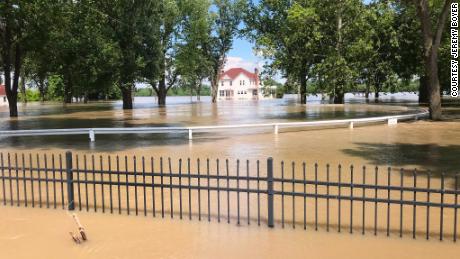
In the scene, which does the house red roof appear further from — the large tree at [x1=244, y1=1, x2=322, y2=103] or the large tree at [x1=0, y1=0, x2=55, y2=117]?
the large tree at [x1=0, y1=0, x2=55, y2=117]

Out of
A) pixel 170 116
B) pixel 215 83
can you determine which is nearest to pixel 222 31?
pixel 215 83

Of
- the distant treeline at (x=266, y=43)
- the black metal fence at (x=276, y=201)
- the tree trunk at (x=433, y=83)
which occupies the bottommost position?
the black metal fence at (x=276, y=201)

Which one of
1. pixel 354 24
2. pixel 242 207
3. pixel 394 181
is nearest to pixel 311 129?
pixel 394 181

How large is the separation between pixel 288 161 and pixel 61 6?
78.4 ft

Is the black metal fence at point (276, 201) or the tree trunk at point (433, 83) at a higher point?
the tree trunk at point (433, 83)

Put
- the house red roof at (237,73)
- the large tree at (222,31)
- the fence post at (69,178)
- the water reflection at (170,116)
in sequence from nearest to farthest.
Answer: the fence post at (69,178), the water reflection at (170,116), the large tree at (222,31), the house red roof at (237,73)

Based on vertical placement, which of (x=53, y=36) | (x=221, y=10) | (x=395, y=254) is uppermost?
(x=221, y=10)

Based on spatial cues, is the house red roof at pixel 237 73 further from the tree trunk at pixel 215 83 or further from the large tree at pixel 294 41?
the large tree at pixel 294 41

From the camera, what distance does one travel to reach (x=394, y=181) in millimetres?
9992

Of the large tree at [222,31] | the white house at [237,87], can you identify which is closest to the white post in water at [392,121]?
the large tree at [222,31]

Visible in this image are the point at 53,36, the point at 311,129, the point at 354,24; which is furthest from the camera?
the point at 354,24

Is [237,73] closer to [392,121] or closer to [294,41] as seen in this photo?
[294,41]

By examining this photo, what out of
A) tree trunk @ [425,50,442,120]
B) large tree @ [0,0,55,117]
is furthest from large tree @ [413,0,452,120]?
large tree @ [0,0,55,117]

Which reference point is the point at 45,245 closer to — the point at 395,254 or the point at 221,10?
the point at 395,254
